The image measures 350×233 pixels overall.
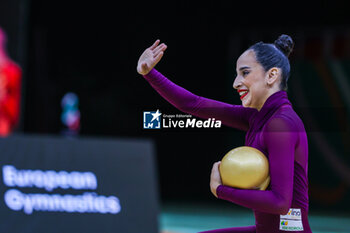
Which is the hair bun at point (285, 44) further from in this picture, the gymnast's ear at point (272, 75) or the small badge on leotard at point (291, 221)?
the small badge on leotard at point (291, 221)

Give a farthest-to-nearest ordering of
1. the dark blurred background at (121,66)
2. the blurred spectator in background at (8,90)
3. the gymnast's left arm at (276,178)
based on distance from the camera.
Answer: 1. the dark blurred background at (121,66)
2. the blurred spectator in background at (8,90)
3. the gymnast's left arm at (276,178)

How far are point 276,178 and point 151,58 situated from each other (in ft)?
1.59

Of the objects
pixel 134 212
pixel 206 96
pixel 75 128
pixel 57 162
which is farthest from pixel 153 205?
pixel 75 128

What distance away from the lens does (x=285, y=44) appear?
4.69 ft

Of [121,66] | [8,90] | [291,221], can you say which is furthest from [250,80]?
[8,90]

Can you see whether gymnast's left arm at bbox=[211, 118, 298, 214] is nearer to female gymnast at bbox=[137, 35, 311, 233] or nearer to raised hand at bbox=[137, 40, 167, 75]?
female gymnast at bbox=[137, 35, 311, 233]

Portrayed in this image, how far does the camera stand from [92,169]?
195 inches

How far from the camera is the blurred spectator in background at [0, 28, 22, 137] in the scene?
10.5 m

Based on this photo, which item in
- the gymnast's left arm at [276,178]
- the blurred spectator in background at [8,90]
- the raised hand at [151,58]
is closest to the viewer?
the gymnast's left arm at [276,178]

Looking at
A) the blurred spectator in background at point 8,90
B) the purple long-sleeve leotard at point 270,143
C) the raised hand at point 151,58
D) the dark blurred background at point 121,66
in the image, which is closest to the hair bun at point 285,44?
the purple long-sleeve leotard at point 270,143

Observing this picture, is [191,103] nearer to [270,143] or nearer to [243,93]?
[243,93]

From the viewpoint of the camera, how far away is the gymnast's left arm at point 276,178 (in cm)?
134

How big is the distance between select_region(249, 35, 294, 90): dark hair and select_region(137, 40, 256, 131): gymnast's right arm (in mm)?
162

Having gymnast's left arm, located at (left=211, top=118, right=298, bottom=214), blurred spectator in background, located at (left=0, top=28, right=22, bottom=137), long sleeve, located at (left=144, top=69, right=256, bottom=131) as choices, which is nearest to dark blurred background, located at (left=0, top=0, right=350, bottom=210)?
blurred spectator in background, located at (left=0, top=28, right=22, bottom=137)
